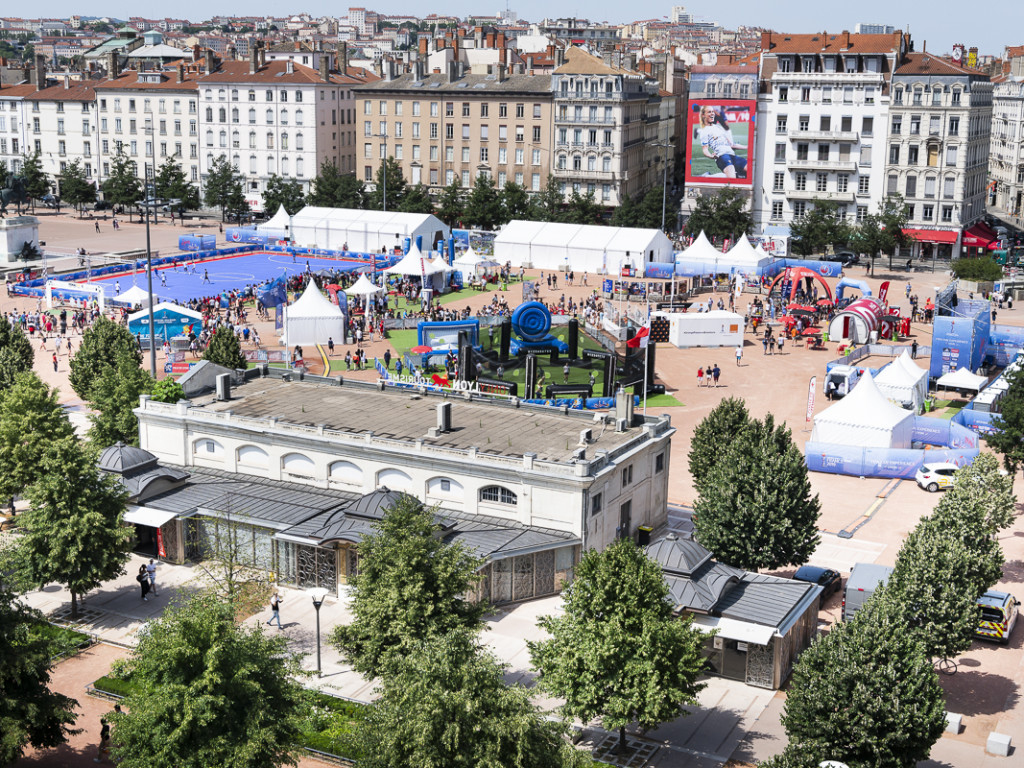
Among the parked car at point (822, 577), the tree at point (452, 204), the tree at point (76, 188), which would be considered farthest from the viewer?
the tree at point (76, 188)

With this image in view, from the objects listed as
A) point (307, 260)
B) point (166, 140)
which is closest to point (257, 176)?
point (166, 140)

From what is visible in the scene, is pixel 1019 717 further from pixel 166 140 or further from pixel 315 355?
pixel 166 140

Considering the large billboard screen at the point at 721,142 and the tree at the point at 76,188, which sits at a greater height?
the large billboard screen at the point at 721,142

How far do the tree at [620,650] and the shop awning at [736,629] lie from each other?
151 inches

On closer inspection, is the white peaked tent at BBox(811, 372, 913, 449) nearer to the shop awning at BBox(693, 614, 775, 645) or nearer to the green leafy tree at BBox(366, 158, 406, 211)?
the shop awning at BBox(693, 614, 775, 645)

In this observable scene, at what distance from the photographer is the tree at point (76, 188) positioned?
137 m

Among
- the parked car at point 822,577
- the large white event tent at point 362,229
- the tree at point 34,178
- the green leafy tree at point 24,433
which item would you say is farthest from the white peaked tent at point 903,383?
the tree at point 34,178

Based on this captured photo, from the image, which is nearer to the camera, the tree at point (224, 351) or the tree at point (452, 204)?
the tree at point (224, 351)

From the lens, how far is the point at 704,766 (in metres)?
31.2

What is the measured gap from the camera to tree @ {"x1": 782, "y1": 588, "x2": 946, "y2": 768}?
27.7 meters

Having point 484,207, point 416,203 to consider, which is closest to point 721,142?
point 484,207

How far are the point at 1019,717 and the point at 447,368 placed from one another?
40595 millimetres

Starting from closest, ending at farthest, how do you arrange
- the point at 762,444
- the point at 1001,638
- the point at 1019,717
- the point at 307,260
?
1. the point at 1019,717
2. the point at 1001,638
3. the point at 762,444
4. the point at 307,260

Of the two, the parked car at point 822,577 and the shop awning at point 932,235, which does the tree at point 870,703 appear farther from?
the shop awning at point 932,235
